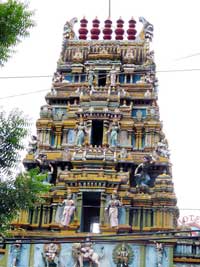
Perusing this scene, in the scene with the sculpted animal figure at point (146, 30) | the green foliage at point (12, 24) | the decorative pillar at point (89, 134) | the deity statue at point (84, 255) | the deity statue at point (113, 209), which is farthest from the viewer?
the sculpted animal figure at point (146, 30)

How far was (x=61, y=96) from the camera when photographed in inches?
1184

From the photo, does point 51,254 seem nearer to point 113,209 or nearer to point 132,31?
point 113,209

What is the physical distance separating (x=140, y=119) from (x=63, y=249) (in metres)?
8.14

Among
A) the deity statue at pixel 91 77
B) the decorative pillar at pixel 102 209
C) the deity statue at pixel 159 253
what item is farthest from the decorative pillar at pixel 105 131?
the deity statue at pixel 159 253

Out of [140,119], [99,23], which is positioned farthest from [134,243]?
[99,23]

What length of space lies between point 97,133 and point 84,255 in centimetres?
758

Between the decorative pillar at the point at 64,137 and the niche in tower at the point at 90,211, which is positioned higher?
the decorative pillar at the point at 64,137

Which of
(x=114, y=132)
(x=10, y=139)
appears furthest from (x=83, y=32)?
(x=10, y=139)

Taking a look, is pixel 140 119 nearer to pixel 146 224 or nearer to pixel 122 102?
pixel 122 102

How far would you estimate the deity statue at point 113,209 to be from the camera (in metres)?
24.8

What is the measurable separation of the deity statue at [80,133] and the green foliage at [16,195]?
18144 millimetres

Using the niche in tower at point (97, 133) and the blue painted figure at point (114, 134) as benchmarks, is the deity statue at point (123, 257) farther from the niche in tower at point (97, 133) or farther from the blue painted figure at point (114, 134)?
the niche in tower at point (97, 133)

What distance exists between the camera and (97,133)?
→ 29.4 meters

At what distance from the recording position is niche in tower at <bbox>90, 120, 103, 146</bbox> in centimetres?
2891
